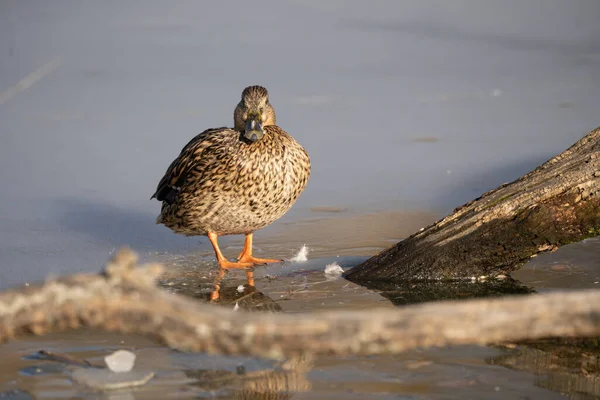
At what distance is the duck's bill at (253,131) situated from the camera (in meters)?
5.10

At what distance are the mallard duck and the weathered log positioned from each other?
0.77 meters

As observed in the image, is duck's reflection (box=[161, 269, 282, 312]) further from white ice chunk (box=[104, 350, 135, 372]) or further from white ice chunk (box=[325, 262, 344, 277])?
white ice chunk (box=[104, 350, 135, 372])

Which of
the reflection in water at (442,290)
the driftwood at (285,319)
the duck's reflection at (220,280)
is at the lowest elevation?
the driftwood at (285,319)

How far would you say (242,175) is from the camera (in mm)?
5160

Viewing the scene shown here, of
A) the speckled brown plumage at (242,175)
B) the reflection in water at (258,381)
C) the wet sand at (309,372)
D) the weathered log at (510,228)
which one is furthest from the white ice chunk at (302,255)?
the reflection in water at (258,381)

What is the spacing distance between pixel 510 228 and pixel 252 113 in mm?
1787

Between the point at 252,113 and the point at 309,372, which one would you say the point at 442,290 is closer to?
the point at 309,372

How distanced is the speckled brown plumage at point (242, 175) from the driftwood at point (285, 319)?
3.26 metres

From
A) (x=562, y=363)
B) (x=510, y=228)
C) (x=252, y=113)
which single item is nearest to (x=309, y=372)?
(x=562, y=363)

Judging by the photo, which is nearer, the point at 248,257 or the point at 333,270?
the point at 333,270

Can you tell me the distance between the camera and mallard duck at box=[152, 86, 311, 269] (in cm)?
517

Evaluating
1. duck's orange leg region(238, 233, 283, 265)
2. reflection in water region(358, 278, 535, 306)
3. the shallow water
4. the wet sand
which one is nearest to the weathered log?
reflection in water region(358, 278, 535, 306)

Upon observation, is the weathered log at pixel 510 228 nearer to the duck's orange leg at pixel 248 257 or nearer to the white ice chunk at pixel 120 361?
the duck's orange leg at pixel 248 257

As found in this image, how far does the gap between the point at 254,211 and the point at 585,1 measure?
8426 millimetres
